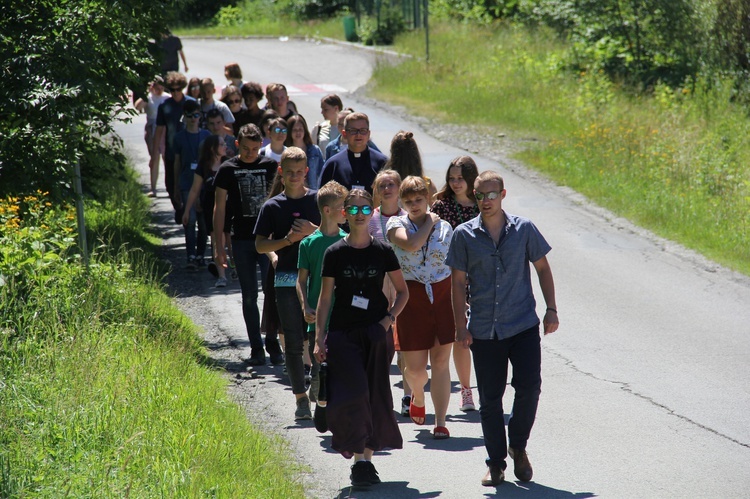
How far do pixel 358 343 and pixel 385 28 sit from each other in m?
32.6

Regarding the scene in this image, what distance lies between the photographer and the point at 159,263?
13586 millimetres

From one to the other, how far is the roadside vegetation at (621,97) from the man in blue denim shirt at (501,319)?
7188 mm

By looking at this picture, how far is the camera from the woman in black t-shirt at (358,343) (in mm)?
6680

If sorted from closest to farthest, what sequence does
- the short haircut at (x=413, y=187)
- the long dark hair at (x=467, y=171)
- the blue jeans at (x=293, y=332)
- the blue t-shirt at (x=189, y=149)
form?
the short haircut at (x=413, y=187), the long dark hair at (x=467, y=171), the blue jeans at (x=293, y=332), the blue t-shirt at (x=189, y=149)

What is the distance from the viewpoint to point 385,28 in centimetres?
3834

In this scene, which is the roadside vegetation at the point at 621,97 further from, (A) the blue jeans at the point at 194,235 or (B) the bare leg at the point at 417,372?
(B) the bare leg at the point at 417,372

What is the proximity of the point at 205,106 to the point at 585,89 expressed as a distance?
13.5 metres

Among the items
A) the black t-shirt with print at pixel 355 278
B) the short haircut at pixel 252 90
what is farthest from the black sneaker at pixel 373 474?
the short haircut at pixel 252 90

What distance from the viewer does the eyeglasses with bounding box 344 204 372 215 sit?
21.9 feet

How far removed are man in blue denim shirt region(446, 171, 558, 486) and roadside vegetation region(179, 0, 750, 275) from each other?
7.19 metres

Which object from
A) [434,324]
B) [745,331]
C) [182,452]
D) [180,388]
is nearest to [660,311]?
[745,331]

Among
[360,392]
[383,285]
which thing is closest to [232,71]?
[383,285]

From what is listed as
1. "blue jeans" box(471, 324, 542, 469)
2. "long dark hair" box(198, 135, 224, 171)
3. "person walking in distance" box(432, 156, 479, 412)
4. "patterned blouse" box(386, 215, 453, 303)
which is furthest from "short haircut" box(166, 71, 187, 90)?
"blue jeans" box(471, 324, 542, 469)

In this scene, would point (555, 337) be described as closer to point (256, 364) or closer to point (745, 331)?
Result: point (745, 331)
